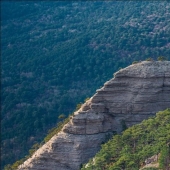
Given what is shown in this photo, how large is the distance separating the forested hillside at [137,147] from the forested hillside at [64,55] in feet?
154

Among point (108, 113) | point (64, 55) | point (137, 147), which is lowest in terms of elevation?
point (137, 147)

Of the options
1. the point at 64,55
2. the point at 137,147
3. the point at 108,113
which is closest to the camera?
the point at 137,147

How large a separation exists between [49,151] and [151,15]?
85537 millimetres

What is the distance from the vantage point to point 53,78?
385 ft

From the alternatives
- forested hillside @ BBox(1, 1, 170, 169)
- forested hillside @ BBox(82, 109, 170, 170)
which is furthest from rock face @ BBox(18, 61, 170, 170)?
forested hillside @ BBox(1, 1, 170, 169)

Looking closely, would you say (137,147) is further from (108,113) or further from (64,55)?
(64,55)

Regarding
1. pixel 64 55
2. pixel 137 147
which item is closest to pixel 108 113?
pixel 137 147

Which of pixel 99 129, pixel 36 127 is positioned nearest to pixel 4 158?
pixel 36 127

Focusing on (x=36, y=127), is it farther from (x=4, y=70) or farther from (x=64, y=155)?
(x=64, y=155)

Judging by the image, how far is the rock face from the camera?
41.4 meters

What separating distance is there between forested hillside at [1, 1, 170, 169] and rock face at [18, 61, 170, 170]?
1641 inches

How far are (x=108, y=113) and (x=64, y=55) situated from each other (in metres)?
81.0

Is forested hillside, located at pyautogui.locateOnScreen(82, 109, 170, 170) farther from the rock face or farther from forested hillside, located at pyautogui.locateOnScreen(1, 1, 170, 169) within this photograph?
Result: forested hillside, located at pyautogui.locateOnScreen(1, 1, 170, 169)

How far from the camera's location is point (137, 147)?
36812 mm
